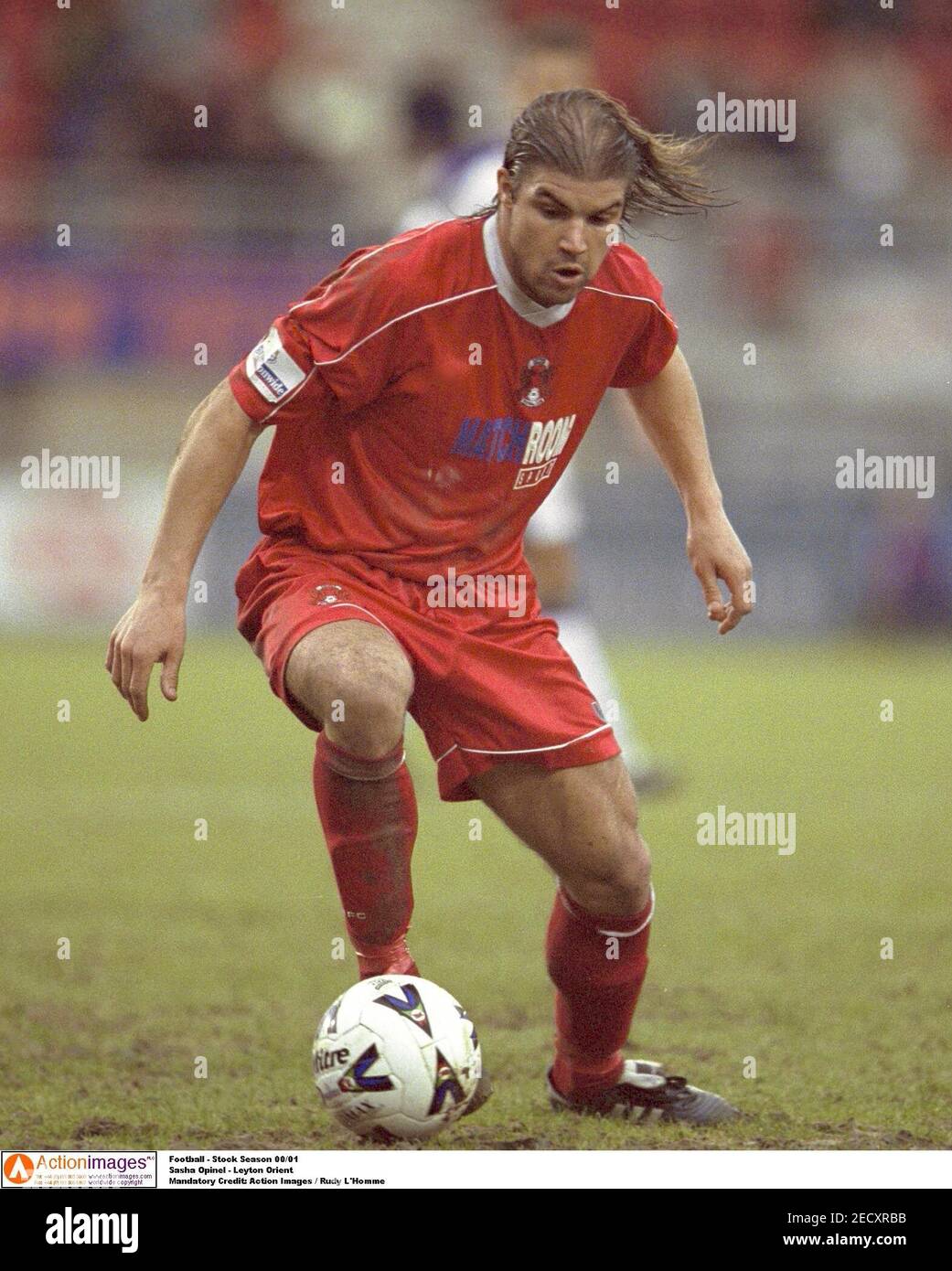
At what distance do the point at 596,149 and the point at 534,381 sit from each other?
1.52ft

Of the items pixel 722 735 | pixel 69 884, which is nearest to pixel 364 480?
pixel 69 884

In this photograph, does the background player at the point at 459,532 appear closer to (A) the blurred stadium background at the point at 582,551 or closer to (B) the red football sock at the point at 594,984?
(B) the red football sock at the point at 594,984

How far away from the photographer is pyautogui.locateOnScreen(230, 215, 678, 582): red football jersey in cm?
323

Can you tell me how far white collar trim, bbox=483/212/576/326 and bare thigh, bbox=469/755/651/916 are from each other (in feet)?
2.68

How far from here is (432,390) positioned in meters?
3.32

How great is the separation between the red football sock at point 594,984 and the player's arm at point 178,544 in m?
0.91

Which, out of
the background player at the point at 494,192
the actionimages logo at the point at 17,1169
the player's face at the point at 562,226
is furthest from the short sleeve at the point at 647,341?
the actionimages logo at the point at 17,1169

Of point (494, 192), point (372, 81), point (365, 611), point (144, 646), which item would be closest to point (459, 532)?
point (365, 611)

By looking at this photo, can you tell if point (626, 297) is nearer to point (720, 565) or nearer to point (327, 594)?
point (720, 565)

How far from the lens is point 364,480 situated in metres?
3.41

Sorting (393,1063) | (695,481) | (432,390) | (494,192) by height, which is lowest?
(393,1063)

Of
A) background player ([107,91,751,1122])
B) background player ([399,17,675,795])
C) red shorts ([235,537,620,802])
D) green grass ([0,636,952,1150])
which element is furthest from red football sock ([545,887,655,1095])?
background player ([399,17,675,795])
